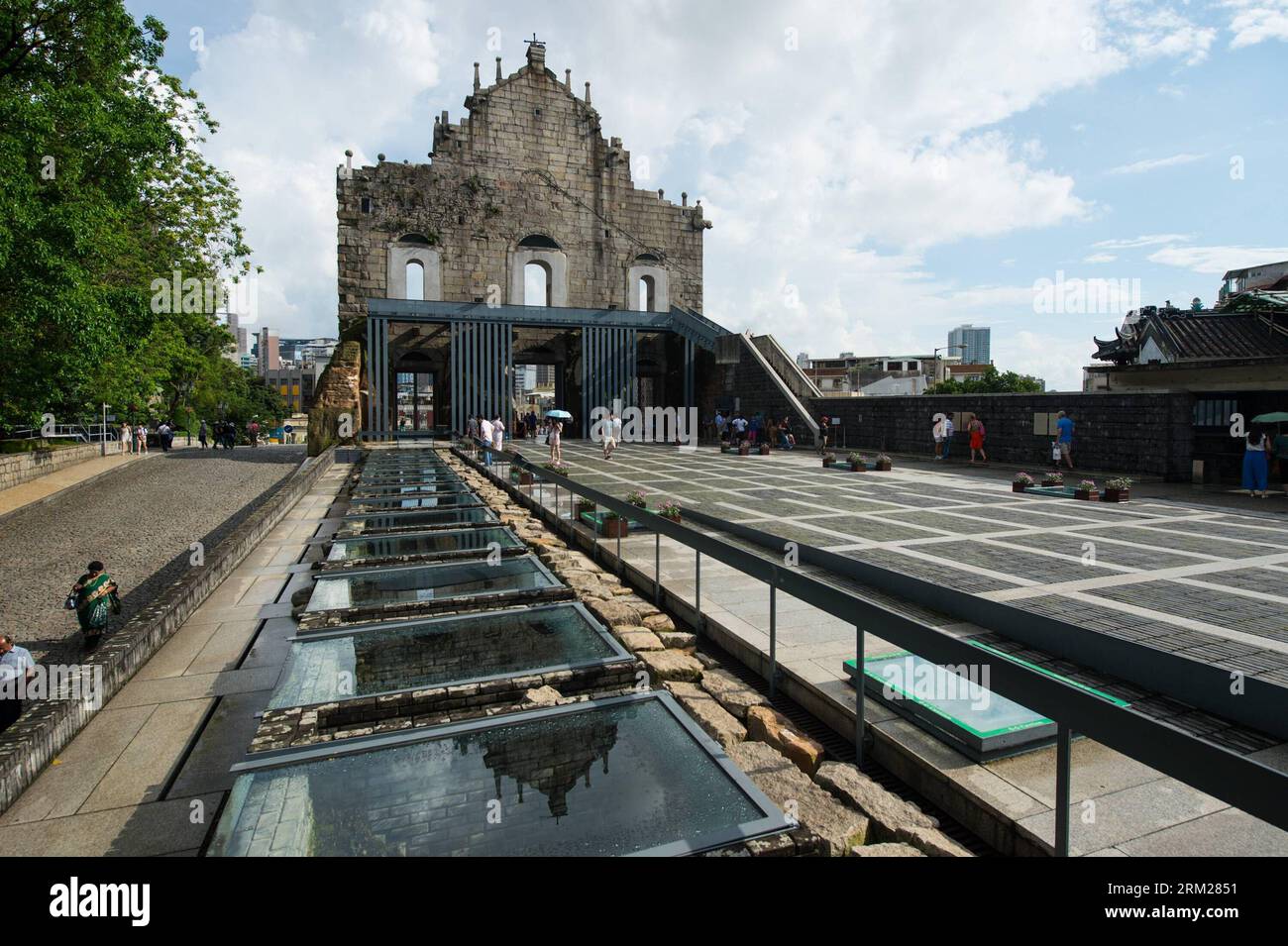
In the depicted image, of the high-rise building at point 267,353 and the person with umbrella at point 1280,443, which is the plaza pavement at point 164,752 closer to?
the person with umbrella at point 1280,443

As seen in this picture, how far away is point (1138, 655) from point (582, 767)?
155 inches

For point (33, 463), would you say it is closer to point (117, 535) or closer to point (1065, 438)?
point (117, 535)

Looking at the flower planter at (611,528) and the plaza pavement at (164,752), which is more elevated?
the flower planter at (611,528)

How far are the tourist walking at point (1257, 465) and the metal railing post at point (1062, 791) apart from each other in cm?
1610

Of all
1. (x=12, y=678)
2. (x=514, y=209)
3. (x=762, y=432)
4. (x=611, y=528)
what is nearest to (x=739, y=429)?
(x=762, y=432)

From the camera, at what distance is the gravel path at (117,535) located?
31.3ft

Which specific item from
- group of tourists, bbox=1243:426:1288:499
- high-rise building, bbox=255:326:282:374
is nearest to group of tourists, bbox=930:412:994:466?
group of tourists, bbox=1243:426:1288:499

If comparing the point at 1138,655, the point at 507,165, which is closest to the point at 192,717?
the point at 1138,655

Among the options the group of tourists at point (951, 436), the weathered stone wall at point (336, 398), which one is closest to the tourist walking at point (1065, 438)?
the group of tourists at point (951, 436)

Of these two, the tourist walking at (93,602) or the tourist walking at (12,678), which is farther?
the tourist walking at (93,602)

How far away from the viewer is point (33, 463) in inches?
886

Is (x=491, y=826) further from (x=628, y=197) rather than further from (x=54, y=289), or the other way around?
(x=628, y=197)

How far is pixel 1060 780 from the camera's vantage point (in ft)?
9.77

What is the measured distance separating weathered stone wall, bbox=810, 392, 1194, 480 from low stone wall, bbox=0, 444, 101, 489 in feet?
88.0
